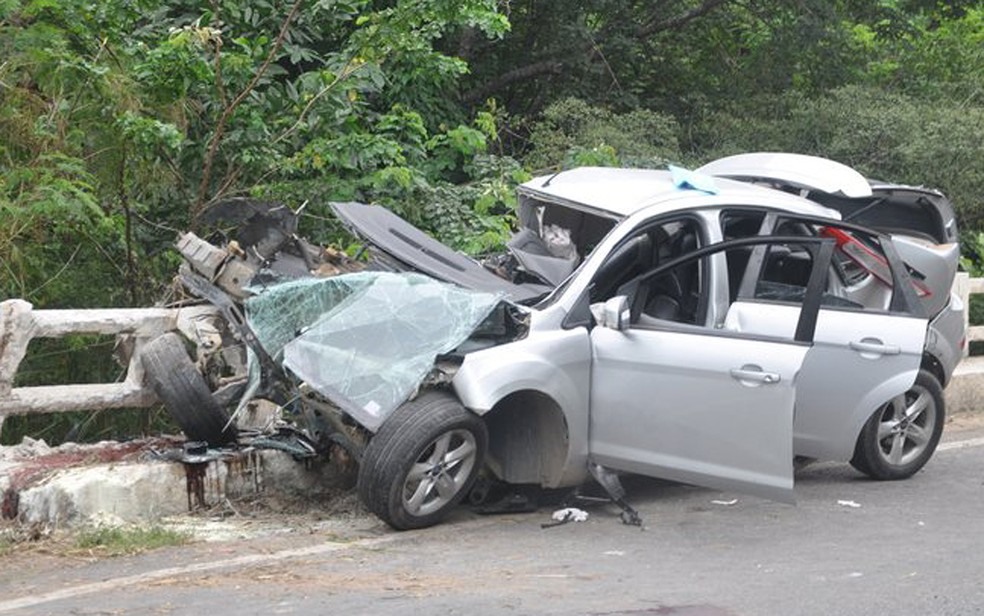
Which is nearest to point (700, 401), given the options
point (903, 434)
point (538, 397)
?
point (538, 397)

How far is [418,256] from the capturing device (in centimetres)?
796

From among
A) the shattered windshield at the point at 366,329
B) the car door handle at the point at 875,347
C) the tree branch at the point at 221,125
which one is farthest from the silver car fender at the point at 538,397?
the tree branch at the point at 221,125

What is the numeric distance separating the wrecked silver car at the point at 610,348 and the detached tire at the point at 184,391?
71 millimetres

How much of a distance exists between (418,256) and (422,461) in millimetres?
1361

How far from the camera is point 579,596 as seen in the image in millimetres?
6152

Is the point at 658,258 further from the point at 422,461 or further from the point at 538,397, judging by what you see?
the point at 422,461

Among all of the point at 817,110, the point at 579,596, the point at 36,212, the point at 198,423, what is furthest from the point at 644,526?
the point at 817,110

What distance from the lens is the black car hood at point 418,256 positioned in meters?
7.76

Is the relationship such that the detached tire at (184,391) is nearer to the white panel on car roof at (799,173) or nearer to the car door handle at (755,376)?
the car door handle at (755,376)

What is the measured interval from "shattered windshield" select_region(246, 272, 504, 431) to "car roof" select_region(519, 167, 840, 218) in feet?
3.40

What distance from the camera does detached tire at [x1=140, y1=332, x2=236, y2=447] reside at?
25.2ft

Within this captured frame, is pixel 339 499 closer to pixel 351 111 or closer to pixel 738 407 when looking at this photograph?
pixel 738 407

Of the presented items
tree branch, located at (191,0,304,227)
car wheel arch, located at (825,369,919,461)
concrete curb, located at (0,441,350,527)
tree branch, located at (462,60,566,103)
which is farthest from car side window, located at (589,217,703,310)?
tree branch, located at (462,60,566,103)

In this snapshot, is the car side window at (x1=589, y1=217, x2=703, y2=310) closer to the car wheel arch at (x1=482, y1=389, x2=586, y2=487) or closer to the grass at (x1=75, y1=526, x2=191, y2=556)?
the car wheel arch at (x1=482, y1=389, x2=586, y2=487)
